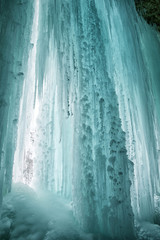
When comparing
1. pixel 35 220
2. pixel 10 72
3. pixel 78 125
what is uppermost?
pixel 10 72

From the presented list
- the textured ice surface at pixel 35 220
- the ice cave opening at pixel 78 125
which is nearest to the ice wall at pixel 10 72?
the ice cave opening at pixel 78 125

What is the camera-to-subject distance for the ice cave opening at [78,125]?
7.28ft

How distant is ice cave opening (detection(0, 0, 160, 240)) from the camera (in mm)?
2219

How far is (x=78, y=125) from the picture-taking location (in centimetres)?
→ 257

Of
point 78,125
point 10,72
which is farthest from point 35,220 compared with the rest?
point 10,72

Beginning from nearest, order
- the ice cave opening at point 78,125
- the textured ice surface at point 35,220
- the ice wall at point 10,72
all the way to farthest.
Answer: the textured ice surface at point 35,220 < the ice cave opening at point 78,125 < the ice wall at point 10,72

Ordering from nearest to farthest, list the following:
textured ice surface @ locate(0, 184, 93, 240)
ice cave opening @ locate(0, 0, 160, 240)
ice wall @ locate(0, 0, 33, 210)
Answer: textured ice surface @ locate(0, 184, 93, 240) < ice cave opening @ locate(0, 0, 160, 240) < ice wall @ locate(0, 0, 33, 210)

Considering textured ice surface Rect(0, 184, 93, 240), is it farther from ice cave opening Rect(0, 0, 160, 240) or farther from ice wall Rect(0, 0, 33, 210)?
ice wall Rect(0, 0, 33, 210)

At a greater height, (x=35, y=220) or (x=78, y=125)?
(x=78, y=125)

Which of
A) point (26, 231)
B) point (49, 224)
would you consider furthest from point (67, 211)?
point (26, 231)

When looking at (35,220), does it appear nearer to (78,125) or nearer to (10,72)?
(78,125)

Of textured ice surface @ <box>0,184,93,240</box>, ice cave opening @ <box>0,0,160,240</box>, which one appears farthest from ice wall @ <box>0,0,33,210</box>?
textured ice surface @ <box>0,184,93,240</box>

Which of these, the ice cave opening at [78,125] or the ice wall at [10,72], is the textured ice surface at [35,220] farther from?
the ice wall at [10,72]

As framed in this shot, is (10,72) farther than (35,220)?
Yes
